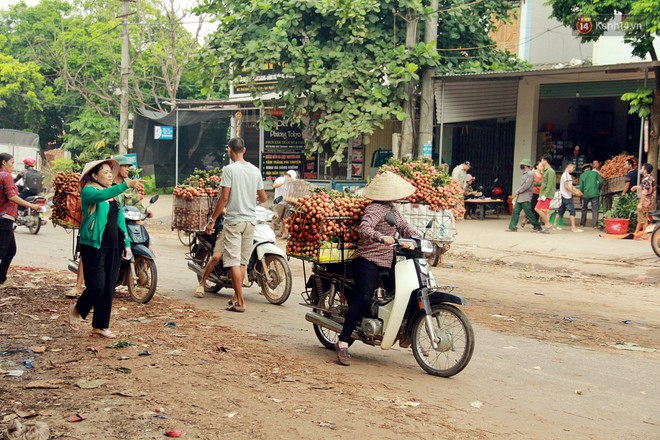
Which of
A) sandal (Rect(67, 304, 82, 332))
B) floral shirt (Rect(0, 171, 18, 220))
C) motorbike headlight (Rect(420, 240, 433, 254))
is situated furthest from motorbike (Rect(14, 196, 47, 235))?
motorbike headlight (Rect(420, 240, 433, 254))

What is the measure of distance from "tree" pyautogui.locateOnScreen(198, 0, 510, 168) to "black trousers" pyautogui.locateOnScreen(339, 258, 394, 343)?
524 inches

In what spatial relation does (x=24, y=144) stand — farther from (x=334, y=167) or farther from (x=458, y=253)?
(x=458, y=253)

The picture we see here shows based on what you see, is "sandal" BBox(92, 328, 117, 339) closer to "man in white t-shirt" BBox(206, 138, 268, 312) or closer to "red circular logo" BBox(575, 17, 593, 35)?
"man in white t-shirt" BBox(206, 138, 268, 312)

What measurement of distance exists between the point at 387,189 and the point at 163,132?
21.6 m

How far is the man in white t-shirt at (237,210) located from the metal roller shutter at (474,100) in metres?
12.3

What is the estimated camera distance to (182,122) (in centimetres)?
2734

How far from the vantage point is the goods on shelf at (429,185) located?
1009cm

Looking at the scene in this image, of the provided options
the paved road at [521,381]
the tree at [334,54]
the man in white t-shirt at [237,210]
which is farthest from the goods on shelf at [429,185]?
the tree at [334,54]

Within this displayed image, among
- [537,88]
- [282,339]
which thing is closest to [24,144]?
[537,88]

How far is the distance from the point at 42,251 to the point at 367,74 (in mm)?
9428

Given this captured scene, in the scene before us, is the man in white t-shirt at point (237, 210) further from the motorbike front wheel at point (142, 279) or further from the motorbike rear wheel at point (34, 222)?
the motorbike rear wheel at point (34, 222)

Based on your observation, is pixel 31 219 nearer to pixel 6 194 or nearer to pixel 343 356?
pixel 6 194

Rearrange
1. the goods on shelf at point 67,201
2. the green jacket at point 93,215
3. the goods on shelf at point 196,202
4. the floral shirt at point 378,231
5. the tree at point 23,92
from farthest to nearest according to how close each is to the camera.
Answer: the tree at point 23,92 → the goods on shelf at point 196,202 → the goods on shelf at point 67,201 → the green jacket at point 93,215 → the floral shirt at point 378,231

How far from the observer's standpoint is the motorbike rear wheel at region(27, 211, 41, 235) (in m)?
18.4
